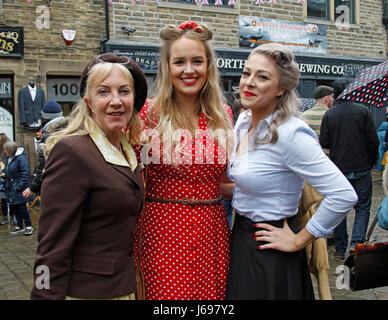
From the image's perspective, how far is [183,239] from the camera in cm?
226

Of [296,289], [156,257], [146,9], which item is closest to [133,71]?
[156,257]

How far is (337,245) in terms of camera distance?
5.53 metres

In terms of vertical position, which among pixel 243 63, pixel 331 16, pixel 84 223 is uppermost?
pixel 331 16

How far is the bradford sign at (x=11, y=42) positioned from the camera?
30.7ft

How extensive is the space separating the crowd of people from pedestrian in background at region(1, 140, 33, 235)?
203 inches

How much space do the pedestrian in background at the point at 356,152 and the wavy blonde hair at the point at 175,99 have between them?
345 cm

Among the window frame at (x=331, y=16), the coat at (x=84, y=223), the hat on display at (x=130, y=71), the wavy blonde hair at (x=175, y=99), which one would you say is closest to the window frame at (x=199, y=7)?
the window frame at (x=331, y=16)

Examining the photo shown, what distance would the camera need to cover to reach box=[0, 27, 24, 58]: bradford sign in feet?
30.7

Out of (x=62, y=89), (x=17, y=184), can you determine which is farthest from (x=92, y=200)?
(x=62, y=89)

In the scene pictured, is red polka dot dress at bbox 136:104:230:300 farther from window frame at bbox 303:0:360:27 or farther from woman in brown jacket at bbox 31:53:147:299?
window frame at bbox 303:0:360:27

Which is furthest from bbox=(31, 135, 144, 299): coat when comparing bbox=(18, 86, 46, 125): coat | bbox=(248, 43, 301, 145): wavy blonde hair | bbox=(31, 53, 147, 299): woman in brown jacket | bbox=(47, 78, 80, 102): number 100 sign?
bbox=(47, 78, 80, 102): number 100 sign

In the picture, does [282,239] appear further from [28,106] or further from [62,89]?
[62,89]

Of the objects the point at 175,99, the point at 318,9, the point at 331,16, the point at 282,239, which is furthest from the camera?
the point at 331,16

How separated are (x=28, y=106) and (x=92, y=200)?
8471mm
